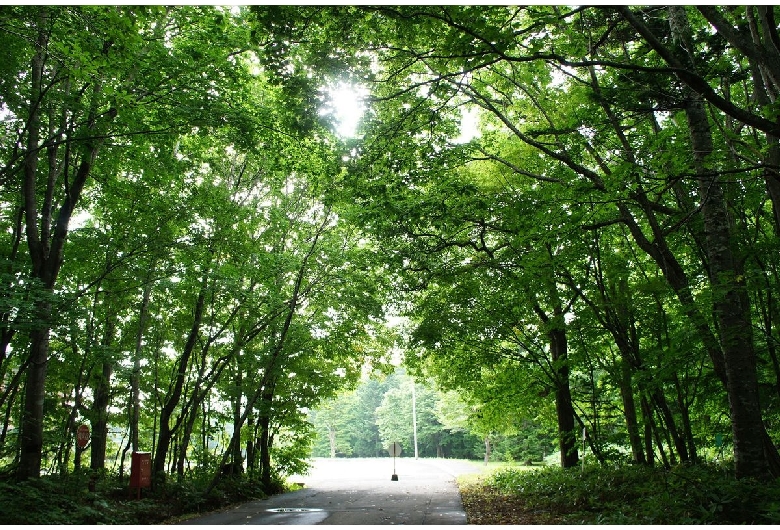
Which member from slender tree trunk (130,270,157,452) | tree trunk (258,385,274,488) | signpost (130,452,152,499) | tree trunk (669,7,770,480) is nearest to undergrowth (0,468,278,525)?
signpost (130,452,152,499)

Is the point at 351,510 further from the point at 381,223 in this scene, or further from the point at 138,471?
the point at 381,223

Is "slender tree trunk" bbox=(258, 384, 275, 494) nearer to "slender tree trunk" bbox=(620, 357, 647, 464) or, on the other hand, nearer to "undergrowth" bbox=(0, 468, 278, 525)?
"undergrowth" bbox=(0, 468, 278, 525)

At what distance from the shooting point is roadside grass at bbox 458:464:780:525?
558 cm

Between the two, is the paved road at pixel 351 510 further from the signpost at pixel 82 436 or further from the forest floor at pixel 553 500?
the signpost at pixel 82 436

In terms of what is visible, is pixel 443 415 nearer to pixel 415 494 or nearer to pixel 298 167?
pixel 415 494

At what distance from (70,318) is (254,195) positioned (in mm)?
7544

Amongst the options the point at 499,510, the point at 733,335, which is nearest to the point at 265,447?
the point at 499,510

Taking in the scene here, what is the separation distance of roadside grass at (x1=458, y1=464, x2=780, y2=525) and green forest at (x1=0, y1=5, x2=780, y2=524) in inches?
7.7

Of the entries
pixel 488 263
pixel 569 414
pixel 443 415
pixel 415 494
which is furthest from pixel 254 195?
pixel 443 415

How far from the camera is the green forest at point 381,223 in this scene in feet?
20.8

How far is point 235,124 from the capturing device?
9266mm

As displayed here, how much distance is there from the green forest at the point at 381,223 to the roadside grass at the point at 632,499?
0.64 feet

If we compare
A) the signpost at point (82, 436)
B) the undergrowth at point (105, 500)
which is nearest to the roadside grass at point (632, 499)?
the undergrowth at point (105, 500)

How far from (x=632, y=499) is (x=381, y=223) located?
6.72 metres
